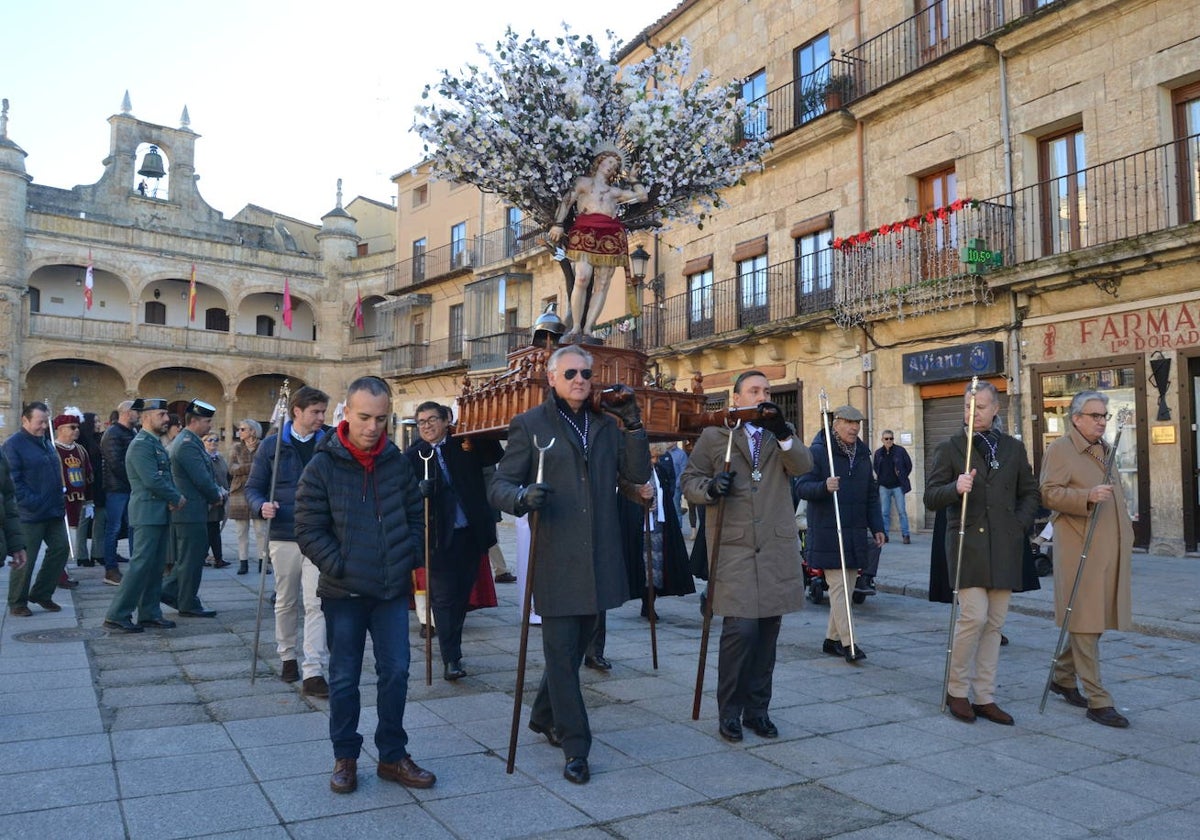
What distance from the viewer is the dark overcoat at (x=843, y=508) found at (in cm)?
716

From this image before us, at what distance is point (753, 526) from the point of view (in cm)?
479

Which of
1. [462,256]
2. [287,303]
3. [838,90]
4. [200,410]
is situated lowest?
[200,410]

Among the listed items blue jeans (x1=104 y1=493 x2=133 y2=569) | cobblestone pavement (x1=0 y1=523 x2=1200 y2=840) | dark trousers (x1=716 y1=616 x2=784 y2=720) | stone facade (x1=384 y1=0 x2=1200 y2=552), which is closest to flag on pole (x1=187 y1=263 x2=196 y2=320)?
stone facade (x1=384 y1=0 x2=1200 y2=552)

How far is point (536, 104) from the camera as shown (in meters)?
6.07

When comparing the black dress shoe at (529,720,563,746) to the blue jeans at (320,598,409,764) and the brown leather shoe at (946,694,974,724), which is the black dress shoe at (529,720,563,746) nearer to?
the blue jeans at (320,598,409,764)

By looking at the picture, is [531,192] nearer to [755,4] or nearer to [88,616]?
[88,616]

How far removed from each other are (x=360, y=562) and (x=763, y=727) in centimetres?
216

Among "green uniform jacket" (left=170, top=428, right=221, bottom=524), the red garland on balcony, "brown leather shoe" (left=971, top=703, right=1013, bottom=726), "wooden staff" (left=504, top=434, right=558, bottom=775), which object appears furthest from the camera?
the red garland on balcony

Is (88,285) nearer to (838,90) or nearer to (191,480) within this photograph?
(838,90)

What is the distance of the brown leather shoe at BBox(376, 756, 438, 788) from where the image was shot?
3873mm

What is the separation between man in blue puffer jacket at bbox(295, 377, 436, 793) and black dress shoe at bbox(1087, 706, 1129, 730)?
3.58m

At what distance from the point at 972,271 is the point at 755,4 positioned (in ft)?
29.9

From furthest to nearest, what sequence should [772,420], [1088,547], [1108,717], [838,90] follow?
[838,90], [1088,547], [1108,717], [772,420]

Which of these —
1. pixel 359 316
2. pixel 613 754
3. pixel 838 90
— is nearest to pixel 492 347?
pixel 359 316
